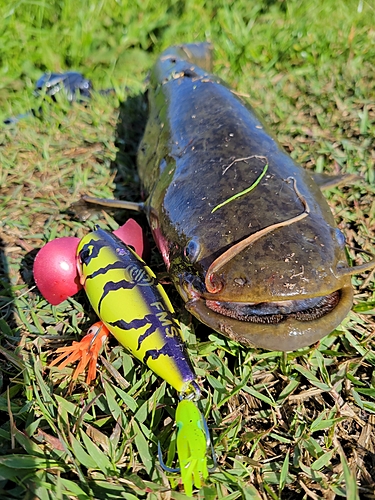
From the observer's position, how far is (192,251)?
2.39 m

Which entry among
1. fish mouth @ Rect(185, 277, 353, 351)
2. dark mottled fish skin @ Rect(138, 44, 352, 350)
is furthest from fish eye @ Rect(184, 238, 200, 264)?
fish mouth @ Rect(185, 277, 353, 351)

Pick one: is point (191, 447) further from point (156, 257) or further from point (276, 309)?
point (156, 257)

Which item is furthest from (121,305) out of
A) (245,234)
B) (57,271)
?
(245,234)

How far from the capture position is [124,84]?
15.7ft

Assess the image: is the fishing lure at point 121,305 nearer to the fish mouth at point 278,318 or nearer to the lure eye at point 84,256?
the lure eye at point 84,256

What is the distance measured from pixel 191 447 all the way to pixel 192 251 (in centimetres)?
90

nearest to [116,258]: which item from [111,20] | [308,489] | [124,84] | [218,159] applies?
[218,159]

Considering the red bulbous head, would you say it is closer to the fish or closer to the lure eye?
the lure eye

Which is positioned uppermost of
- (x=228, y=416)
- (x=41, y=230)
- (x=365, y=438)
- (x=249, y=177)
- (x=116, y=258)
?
(x=249, y=177)

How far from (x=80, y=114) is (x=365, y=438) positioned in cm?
361

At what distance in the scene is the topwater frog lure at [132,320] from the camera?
6.68ft

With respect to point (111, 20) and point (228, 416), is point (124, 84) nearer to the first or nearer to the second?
point (111, 20)

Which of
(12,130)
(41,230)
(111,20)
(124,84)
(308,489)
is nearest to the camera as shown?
(308,489)

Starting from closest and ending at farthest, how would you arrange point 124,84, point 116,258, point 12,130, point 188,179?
point 116,258
point 188,179
point 12,130
point 124,84
